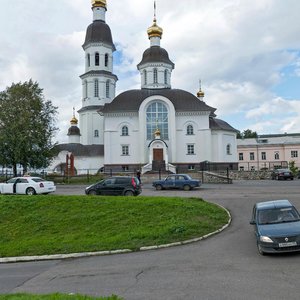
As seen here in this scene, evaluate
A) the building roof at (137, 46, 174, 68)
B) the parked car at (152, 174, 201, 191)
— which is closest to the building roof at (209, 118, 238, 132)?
the building roof at (137, 46, 174, 68)

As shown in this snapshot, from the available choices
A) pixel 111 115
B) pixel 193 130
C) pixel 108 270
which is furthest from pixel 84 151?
pixel 108 270

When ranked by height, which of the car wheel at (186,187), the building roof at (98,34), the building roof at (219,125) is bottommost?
the car wheel at (186,187)

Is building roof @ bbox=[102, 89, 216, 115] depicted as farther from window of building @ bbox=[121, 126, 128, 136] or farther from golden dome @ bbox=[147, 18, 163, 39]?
golden dome @ bbox=[147, 18, 163, 39]

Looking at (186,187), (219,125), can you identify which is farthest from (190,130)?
(186,187)

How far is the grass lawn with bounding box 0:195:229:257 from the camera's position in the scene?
13211mm

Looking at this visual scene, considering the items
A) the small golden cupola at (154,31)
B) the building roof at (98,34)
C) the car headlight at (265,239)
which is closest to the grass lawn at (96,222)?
the car headlight at (265,239)

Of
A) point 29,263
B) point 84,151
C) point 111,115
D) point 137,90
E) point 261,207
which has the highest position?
point 137,90

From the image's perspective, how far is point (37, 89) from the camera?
43062 mm

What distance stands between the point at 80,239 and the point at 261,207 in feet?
20.2

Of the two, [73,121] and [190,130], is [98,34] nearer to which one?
[73,121]

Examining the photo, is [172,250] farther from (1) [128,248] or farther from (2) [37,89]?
(2) [37,89]

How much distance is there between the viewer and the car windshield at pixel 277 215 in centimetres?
1163

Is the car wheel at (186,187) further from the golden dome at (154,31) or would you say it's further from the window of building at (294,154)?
the window of building at (294,154)

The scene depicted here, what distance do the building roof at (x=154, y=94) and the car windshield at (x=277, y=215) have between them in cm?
4225
